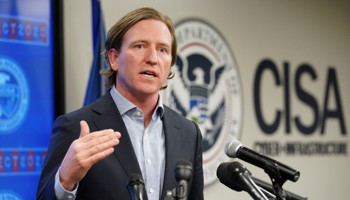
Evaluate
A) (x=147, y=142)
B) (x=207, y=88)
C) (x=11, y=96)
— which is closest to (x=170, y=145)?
(x=147, y=142)

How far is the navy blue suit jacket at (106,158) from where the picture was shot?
5.26 ft

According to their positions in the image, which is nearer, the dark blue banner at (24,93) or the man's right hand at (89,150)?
the man's right hand at (89,150)

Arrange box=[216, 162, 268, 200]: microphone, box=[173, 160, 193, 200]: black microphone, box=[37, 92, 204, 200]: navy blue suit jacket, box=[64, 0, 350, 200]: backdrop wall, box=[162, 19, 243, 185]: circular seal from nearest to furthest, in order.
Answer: box=[173, 160, 193, 200]: black microphone → box=[216, 162, 268, 200]: microphone → box=[37, 92, 204, 200]: navy blue suit jacket → box=[162, 19, 243, 185]: circular seal → box=[64, 0, 350, 200]: backdrop wall

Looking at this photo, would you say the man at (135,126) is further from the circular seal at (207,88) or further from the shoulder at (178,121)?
the circular seal at (207,88)

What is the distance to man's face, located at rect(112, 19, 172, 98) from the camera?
1723 millimetres

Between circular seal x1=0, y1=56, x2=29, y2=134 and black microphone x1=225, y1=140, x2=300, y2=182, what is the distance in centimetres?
208

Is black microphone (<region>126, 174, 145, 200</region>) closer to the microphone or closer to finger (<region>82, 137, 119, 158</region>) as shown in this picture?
finger (<region>82, 137, 119, 158</region>)

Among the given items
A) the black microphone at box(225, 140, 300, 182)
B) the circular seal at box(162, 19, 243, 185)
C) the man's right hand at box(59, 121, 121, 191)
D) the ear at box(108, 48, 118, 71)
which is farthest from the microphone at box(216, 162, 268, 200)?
the circular seal at box(162, 19, 243, 185)

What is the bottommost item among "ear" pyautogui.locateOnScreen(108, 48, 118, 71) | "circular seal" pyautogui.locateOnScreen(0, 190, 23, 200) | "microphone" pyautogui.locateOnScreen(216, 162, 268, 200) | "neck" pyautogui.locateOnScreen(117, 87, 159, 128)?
"circular seal" pyautogui.locateOnScreen(0, 190, 23, 200)

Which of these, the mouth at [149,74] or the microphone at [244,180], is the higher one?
the mouth at [149,74]

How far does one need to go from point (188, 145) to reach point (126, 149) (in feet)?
1.02

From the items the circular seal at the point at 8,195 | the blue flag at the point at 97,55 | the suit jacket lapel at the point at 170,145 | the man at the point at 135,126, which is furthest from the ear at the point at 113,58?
the circular seal at the point at 8,195

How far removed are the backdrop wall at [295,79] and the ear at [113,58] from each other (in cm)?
220

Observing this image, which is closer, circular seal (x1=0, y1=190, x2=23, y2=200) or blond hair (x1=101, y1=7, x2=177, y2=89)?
blond hair (x1=101, y1=7, x2=177, y2=89)
